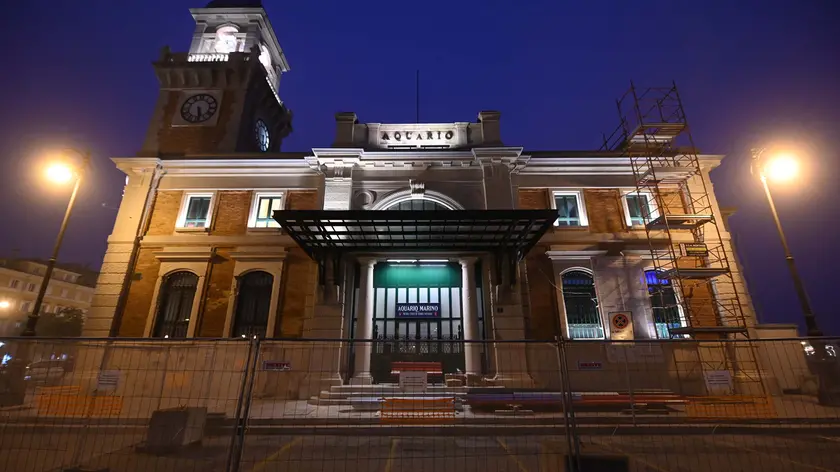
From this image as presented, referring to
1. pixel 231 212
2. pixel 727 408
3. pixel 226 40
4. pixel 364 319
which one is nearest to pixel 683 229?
pixel 727 408

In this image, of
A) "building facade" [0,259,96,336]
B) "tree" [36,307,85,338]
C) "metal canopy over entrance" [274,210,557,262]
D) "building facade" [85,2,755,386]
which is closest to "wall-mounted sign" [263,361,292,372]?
"building facade" [85,2,755,386]

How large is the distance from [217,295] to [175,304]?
1716 mm

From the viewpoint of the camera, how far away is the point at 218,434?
25.2 feet

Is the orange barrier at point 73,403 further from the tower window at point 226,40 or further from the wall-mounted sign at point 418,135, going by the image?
the tower window at point 226,40

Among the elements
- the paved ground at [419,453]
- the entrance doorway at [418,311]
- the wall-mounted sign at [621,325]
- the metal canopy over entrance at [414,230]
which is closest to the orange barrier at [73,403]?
the paved ground at [419,453]

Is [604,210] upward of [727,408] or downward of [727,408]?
upward

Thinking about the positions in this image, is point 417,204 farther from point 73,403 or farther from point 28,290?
point 28,290

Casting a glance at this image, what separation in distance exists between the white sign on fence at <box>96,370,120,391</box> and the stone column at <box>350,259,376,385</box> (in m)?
7.47

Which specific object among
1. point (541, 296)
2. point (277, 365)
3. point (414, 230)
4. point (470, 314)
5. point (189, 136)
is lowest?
point (277, 365)

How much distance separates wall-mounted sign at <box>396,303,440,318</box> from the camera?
14953 mm

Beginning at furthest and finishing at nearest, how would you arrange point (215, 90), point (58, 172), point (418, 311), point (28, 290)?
point (28, 290), point (215, 90), point (418, 311), point (58, 172)

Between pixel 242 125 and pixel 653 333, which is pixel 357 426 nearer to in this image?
pixel 653 333

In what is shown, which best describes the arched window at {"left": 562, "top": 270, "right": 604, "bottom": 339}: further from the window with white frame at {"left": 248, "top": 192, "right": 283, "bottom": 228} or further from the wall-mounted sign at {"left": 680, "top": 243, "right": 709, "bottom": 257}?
the window with white frame at {"left": 248, "top": 192, "right": 283, "bottom": 228}

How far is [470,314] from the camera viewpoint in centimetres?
1423
